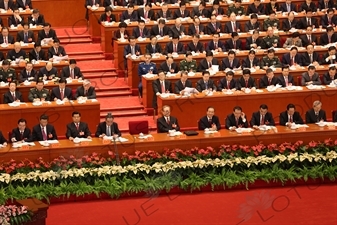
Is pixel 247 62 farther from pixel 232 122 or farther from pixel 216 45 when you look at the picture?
pixel 232 122

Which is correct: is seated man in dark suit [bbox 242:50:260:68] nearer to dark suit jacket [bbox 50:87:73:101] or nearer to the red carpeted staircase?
the red carpeted staircase

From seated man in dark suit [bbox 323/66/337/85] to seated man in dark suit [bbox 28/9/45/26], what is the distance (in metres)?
6.10

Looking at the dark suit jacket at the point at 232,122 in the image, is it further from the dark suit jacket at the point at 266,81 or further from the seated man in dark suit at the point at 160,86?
the dark suit jacket at the point at 266,81

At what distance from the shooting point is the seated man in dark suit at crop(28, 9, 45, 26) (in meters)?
18.0

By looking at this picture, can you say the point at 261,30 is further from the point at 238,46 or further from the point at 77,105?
the point at 77,105

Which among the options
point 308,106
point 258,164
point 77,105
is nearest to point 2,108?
point 77,105

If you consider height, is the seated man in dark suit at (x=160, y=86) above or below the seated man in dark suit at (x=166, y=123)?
above

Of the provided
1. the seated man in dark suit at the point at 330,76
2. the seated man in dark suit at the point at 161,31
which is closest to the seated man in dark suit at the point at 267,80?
the seated man in dark suit at the point at 330,76

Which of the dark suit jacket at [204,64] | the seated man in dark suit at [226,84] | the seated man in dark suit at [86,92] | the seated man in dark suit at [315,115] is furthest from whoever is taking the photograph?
the dark suit jacket at [204,64]

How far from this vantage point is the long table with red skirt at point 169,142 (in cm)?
1311

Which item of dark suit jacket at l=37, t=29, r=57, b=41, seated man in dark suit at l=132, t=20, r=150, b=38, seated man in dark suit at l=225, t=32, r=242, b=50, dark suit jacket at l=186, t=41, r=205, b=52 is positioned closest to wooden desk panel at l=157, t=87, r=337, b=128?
dark suit jacket at l=186, t=41, r=205, b=52

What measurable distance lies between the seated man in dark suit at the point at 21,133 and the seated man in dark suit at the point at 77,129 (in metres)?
0.66

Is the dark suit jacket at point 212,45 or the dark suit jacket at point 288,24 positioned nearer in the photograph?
the dark suit jacket at point 212,45

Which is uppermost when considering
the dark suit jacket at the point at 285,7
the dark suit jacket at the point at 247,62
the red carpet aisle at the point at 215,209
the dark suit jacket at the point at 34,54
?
the dark suit jacket at the point at 285,7
